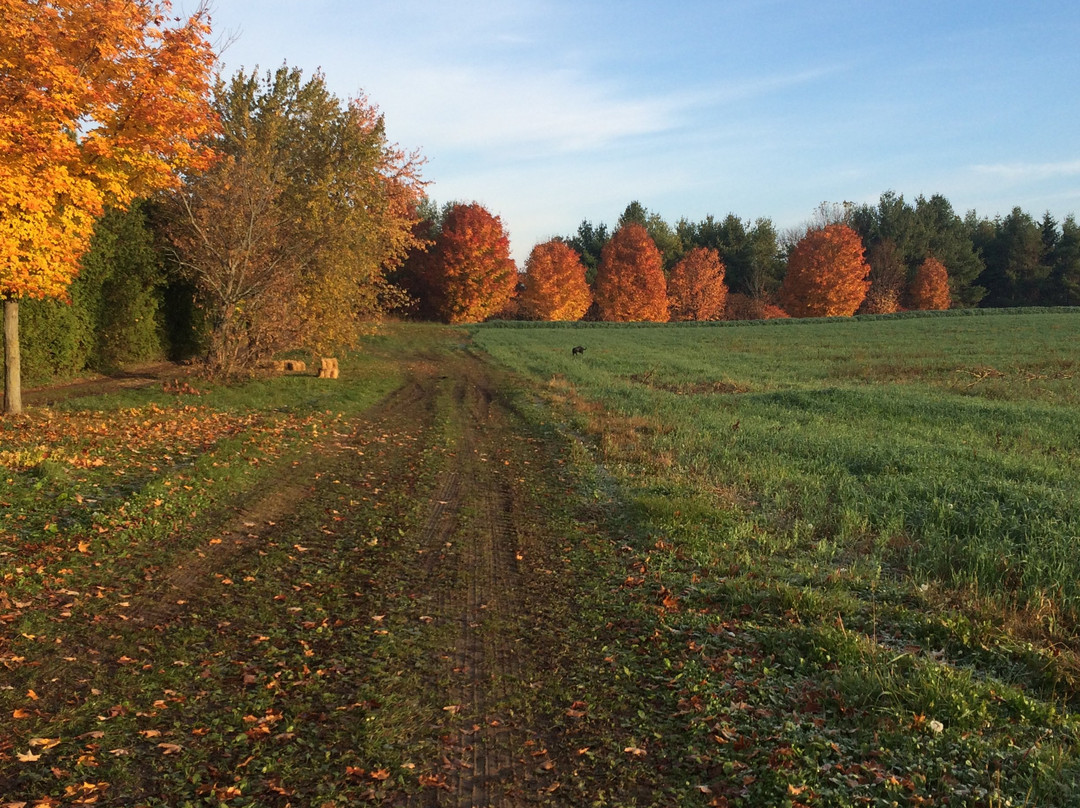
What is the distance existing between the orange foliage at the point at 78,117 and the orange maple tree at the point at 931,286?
8019 centimetres

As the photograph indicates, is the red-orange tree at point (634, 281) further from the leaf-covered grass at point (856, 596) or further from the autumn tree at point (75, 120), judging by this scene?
the autumn tree at point (75, 120)

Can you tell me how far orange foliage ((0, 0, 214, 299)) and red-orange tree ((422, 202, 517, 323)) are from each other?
4973cm

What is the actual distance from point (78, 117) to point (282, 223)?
8.94m

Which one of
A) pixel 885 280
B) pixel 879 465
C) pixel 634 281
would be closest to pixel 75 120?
pixel 879 465

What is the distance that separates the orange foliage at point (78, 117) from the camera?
30.8 ft

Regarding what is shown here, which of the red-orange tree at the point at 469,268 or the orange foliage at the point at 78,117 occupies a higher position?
the red-orange tree at the point at 469,268

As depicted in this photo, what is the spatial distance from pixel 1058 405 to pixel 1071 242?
74.5 metres

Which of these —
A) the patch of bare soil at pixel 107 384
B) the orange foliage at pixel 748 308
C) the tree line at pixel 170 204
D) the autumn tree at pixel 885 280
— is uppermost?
the autumn tree at pixel 885 280

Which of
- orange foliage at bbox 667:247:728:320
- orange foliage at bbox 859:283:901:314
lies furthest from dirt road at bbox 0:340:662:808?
orange foliage at bbox 859:283:901:314

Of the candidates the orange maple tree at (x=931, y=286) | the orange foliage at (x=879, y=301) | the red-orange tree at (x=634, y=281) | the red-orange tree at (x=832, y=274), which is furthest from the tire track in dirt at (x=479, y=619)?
the orange maple tree at (x=931, y=286)

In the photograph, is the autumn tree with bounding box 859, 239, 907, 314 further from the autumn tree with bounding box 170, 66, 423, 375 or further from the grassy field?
the grassy field

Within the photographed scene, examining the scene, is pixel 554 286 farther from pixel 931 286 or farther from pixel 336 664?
pixel 336 664

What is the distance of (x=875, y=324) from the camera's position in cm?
5328

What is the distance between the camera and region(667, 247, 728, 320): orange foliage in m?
76.6
